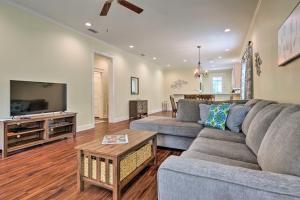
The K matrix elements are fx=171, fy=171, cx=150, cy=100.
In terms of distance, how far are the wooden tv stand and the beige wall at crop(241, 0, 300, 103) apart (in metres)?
3.88

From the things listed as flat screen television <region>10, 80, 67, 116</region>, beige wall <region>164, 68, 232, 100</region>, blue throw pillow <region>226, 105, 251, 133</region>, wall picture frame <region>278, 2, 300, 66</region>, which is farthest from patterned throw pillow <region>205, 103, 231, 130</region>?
beige wall <region>164, 68, 232, 100</region>

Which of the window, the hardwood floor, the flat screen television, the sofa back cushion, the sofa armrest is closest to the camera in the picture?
the sofa armrest

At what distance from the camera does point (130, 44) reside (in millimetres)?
5852

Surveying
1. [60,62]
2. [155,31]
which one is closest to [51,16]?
[60,62]

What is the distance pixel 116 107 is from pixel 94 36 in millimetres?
2518

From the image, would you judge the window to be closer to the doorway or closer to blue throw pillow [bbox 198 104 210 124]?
the doorway

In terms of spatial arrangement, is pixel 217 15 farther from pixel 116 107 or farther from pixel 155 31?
pixel 116 107

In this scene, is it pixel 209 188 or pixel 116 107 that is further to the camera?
pixel 116 107

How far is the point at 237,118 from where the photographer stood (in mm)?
2490

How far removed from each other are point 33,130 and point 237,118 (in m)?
3.53

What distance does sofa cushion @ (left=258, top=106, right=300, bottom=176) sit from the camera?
0.83 meters

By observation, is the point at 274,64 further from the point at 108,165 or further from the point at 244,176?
the point at 108,165

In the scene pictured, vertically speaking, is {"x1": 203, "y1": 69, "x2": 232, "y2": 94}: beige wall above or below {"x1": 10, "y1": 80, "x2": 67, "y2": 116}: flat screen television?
above

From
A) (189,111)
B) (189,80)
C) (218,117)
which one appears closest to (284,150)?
(218,117)
